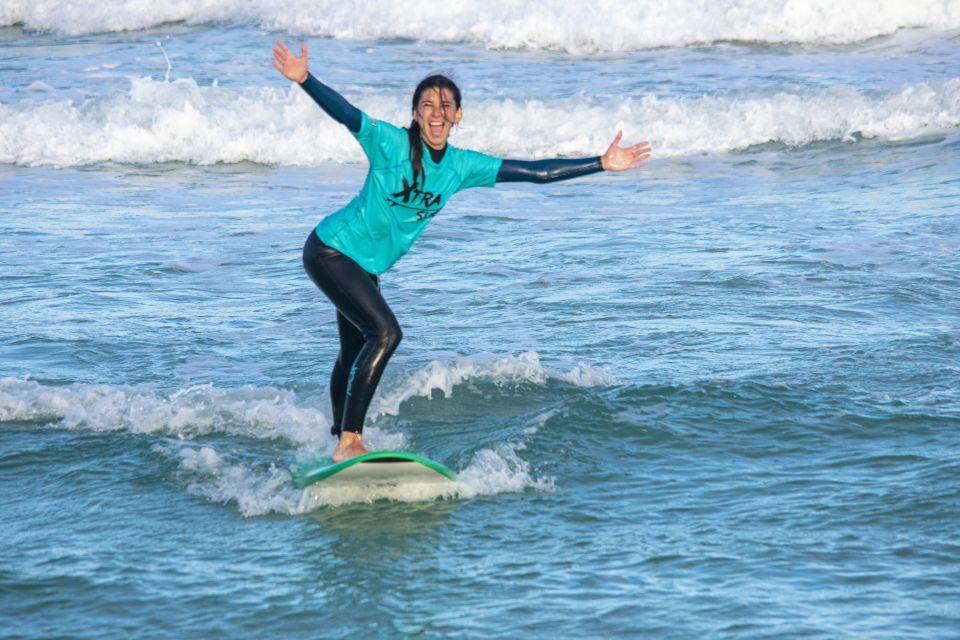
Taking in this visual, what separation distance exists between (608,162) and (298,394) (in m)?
2.51

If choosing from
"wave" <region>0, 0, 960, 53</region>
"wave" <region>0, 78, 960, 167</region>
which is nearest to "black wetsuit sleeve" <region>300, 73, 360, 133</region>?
"wave" <region>0, 78, 960, 167</region>

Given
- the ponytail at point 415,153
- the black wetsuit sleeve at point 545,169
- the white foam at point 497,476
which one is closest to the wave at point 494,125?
the black wetsuit sleeve at point 545,169

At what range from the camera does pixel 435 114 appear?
18.7 ft

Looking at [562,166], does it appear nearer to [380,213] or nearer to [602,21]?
[380,213]

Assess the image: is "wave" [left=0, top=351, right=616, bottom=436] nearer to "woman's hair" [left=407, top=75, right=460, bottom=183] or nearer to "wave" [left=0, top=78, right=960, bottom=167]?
"woman's hair" [left=407, top=75, right=460, bottom=183]

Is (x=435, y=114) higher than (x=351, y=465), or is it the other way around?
(x=435, y=114)

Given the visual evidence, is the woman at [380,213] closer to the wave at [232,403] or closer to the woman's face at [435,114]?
the woman's face at [435,114]

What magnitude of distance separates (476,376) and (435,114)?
86.5 inches

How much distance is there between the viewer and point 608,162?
6109 millimetres

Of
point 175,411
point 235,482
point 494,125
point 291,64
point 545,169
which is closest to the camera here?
point 291,64

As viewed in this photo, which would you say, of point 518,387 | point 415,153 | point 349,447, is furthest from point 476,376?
point 415,153

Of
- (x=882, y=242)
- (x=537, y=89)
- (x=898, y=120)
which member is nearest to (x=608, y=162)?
(x=882, y=242)

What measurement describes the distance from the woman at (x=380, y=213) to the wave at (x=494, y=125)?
1246 cm

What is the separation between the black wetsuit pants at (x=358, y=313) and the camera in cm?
579
